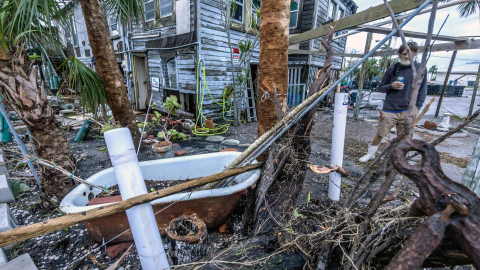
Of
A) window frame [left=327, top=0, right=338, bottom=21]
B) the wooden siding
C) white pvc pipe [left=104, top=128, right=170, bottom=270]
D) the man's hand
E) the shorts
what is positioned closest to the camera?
white pvc pipe [left=104, top=128, right=170, bottom=270]

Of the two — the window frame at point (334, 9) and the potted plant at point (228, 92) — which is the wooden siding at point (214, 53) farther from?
the window frame at point (334, 9)

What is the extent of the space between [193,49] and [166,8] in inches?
66.4

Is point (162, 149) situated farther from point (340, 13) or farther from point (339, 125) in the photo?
point (340, 13)

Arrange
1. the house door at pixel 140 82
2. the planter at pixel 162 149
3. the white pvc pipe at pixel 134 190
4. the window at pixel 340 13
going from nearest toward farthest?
the white pvc pipe at pixel 134 190 → the planter at pixel 162 149 → the house door at pixel 140 82 → the window at pixel 340 13

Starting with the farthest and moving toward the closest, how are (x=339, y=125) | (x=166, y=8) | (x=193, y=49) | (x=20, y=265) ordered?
(x=166, y=8), (x=193, y=49), (x=339, y=125), (x=20, y=265)

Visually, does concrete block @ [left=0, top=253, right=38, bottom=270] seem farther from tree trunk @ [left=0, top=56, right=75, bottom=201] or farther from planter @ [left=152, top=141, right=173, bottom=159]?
planter @ [left=152, top=141, right=173, bottom=159]

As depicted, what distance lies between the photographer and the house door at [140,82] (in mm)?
7357

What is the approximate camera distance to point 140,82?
24.7 feet

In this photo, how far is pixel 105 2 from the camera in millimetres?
3482

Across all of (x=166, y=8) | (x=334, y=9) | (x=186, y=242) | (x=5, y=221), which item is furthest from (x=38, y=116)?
(x=334, y=9)

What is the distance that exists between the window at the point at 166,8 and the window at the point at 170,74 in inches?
49.9

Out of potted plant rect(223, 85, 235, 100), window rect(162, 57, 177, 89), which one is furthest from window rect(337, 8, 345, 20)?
window rect(162, 57, 177, 89)

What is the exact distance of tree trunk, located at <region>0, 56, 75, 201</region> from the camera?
6.20 feet

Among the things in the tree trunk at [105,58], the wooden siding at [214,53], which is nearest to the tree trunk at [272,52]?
the tree trunk at [105,58]
